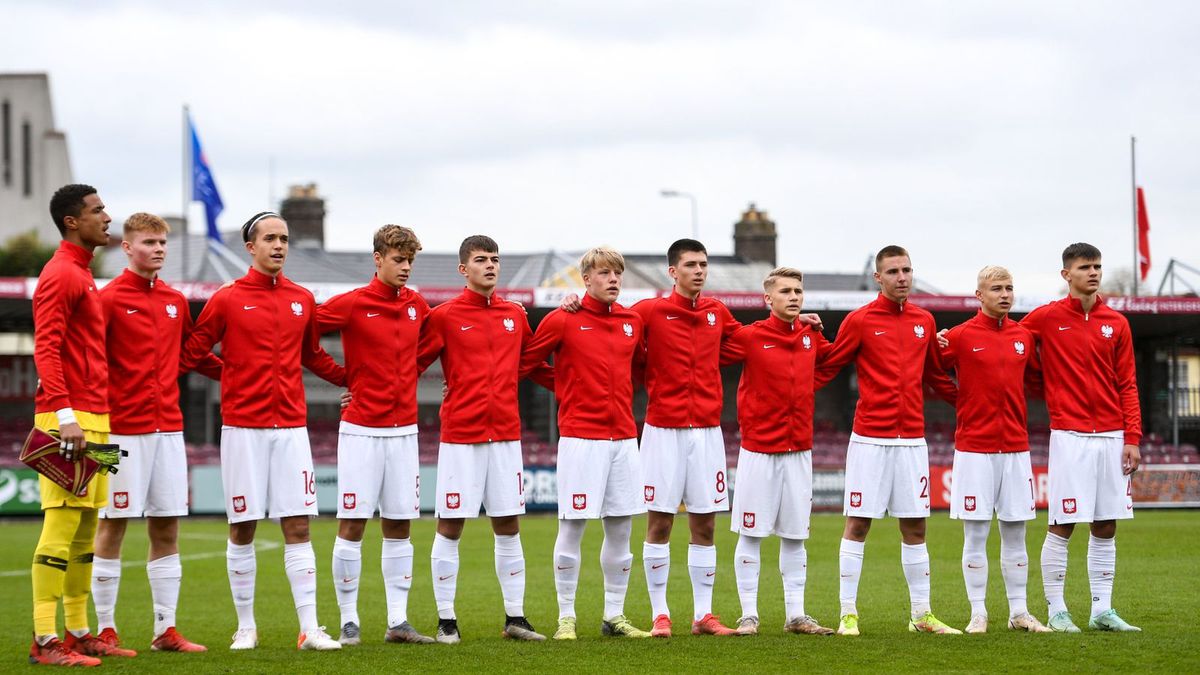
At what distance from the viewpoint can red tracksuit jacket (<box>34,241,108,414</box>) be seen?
8133mm

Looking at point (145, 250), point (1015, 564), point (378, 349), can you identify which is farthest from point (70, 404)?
point (1015, 564)

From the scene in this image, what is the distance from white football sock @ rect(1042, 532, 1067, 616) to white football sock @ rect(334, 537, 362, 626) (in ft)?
15.8

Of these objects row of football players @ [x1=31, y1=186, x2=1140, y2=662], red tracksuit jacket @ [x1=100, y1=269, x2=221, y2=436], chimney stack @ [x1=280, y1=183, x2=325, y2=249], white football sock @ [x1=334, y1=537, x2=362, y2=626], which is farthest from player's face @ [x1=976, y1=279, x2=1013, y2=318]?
chimney stack @ [x1=280, y1=183, x2=325, y2=249]

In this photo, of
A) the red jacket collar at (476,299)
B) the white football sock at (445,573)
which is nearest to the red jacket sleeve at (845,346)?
the red jacket collar at (476,299)

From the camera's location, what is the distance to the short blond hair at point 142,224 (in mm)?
9086

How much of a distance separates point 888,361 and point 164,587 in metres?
5.11

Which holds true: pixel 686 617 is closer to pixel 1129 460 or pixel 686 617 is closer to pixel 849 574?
pixel 849 574

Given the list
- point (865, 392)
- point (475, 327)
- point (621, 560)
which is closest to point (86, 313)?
point (475, 327)

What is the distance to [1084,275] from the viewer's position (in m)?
10.1

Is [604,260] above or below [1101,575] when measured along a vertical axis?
above

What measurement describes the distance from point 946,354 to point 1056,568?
1701 mm

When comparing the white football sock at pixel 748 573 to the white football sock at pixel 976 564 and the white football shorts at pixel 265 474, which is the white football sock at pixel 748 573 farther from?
the white football shorts at pixel 265 474

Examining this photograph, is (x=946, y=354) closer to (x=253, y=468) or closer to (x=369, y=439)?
(x=369, y=439)

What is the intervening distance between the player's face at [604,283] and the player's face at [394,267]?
49.1 inches
